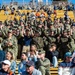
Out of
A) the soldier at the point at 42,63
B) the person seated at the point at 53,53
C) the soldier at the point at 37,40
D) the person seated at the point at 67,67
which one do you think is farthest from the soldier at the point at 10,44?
the person seated at the point at 67,67

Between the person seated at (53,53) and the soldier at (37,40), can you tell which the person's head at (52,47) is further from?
the soldier at (37,40)

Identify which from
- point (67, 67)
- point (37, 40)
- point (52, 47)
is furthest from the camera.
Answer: point (37, 40)

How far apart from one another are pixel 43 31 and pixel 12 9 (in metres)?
20.4

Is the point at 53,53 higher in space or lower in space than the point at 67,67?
higher

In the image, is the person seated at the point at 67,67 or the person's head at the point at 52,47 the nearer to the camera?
the person seated at the point at 67,67

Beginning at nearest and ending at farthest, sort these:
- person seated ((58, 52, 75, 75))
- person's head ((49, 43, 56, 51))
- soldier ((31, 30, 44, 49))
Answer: person seated ((58, 52, 75, 75)), person's head ((49, 43, 56, 51)), soldier ((31, 30, 44, 49))

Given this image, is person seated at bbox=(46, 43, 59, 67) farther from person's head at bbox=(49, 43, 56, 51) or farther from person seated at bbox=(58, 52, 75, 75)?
person seated at bbox=(58, 52, 75, 75)

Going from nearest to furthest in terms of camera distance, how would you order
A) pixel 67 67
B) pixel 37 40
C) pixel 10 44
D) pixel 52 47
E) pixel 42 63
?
1. pixel 67 67
2. pixel 42 63
3. pixel 52 47
4. pixel 10 44
5. pixel 37 40

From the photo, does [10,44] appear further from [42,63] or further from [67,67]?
[67,67]

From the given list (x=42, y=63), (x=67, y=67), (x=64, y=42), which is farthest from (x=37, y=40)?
(x=67, y=67)

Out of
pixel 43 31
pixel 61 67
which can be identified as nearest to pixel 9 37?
pixel 43 31

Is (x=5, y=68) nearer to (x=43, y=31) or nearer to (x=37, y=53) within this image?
(x=37, y=53)

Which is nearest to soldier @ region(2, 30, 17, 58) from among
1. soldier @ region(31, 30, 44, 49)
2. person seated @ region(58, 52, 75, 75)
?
soldier @ region(31, 30, 44, 49)

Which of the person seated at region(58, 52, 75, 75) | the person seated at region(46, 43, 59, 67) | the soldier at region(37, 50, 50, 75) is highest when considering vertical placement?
the person seated at region(46, 43, 59, 67)
